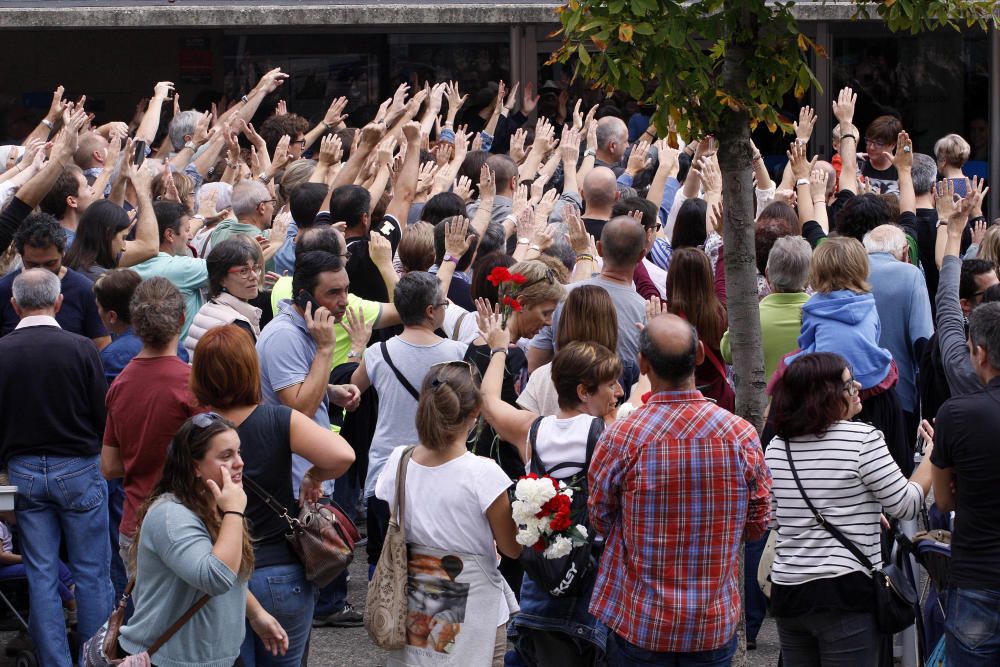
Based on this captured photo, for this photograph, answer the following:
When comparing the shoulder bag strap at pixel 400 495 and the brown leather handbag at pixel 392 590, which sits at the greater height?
the shoulder bag strap at pixel 400 495

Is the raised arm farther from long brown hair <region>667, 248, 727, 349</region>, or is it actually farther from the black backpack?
long brown hair <region>667, 248, 727, 349</region>

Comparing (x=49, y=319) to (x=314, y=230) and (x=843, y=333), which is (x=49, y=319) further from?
(x=843, y=333)

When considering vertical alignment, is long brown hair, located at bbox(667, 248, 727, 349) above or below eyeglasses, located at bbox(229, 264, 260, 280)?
below

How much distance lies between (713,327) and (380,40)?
875 centimetres

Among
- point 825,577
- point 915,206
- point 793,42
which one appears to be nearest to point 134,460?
point 825,577

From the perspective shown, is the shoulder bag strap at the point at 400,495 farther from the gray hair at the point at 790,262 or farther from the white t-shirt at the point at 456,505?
the gray hair at the point at 790,262

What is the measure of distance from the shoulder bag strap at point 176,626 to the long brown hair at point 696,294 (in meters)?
3.08

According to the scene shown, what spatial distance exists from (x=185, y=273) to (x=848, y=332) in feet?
11.1

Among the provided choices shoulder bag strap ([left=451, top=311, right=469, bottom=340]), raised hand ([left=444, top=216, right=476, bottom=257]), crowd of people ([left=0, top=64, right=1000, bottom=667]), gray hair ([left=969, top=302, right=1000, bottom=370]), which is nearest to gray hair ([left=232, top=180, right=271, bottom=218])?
crowd of people ([left=0, top=64, right=1000, bottom=667])

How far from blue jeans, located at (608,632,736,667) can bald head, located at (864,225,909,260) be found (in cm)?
337

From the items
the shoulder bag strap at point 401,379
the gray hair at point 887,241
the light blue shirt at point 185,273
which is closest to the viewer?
the shoulder bag strap at point 401,379

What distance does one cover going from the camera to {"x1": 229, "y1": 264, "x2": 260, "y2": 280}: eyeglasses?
250 inches

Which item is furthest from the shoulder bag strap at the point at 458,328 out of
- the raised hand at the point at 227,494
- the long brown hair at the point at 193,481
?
the raised hand at the point at 227,494

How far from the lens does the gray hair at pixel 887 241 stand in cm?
730
